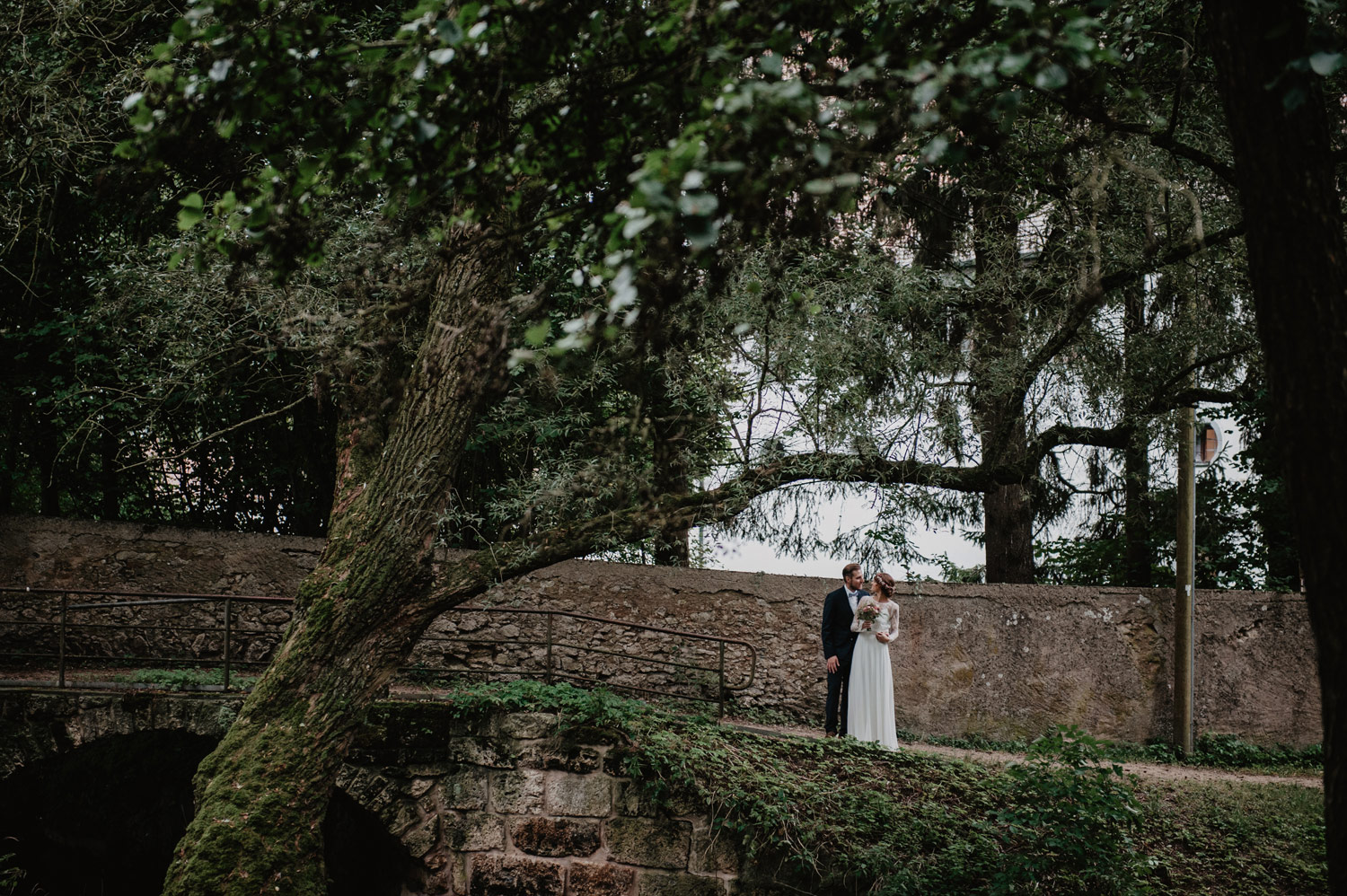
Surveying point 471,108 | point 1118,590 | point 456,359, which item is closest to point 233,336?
point 456,359

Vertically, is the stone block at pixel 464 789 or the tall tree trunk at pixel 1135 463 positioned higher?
the tall tree trunk at pixel 1135 463

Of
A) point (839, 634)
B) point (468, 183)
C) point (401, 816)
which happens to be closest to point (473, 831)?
point (401, 816)

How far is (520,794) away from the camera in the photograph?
7344mm

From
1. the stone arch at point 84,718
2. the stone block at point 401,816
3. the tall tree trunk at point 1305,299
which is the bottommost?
the stone block at point 401,816

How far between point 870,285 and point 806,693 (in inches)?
179

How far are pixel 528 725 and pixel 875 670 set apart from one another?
2878mm

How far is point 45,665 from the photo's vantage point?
899 centimetres

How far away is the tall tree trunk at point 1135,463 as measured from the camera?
7996mm

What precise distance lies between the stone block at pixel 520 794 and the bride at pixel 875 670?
263 cm

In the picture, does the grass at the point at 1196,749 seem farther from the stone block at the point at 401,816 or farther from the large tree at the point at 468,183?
the large tree at the point at 468,183

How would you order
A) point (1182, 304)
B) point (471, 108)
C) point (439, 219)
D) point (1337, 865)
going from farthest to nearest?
point (1182, 304) → point (439, 219) → point (471, 108) → point (1337, 865)

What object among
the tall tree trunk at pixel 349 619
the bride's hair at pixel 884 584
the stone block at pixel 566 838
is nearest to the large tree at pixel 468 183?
the tall tree trunk at pixel 349 619

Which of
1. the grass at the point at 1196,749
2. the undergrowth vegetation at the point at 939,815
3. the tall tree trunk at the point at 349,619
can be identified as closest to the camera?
the tall tree trunk at the point at 349,619

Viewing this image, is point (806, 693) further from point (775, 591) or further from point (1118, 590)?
point (1118, 590)
